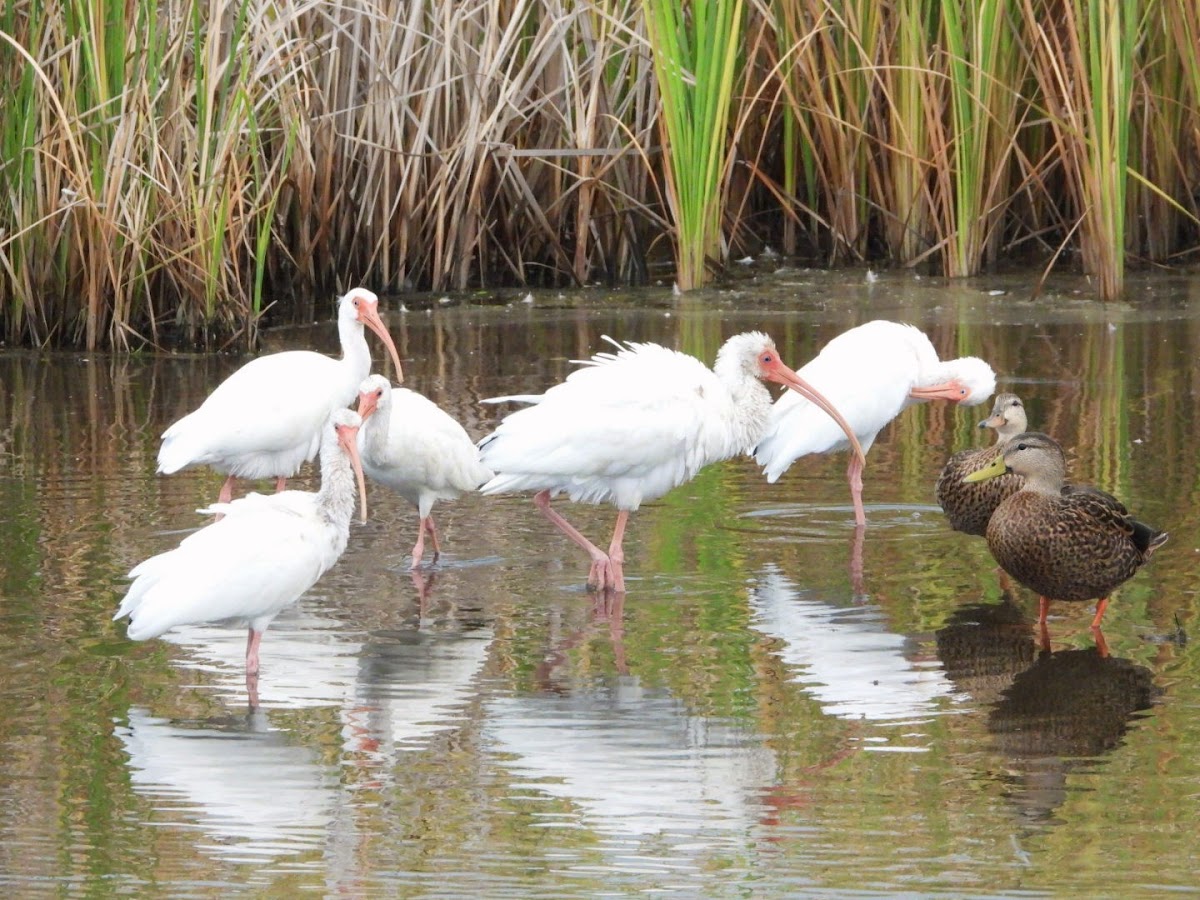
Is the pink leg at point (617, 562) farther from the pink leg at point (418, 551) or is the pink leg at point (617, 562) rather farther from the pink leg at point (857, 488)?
the pink leg at point (857, 488)

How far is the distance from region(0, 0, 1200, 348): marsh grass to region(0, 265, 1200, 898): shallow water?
1880 mm

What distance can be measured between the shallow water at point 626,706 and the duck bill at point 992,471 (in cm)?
42

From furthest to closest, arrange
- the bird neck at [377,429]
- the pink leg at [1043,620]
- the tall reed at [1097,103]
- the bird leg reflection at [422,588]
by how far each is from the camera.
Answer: the tall reed at [1097,103] → the bird neck at [377,429] → the bird leg reflection at [422,588] → the pink leg at [1043,620]

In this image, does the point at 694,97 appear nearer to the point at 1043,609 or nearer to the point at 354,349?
the point at 354,349

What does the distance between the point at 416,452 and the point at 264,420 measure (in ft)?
3.00

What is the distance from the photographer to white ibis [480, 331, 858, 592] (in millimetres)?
7262

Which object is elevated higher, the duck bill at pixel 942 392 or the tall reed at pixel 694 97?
the tall reed at pixel 694 97

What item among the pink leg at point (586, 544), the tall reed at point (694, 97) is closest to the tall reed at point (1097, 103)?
the tall reed at point (694, 97)

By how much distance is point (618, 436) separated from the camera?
7250 millimetres

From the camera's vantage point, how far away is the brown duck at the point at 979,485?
24.0ft

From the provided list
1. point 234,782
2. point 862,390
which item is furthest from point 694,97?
point 234,782

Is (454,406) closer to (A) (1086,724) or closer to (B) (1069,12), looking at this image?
(B) (1069,12)

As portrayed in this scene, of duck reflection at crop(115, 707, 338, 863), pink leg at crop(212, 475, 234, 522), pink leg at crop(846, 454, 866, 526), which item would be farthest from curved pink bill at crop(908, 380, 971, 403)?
duck reflection at crop(115, 707, 338, 863)

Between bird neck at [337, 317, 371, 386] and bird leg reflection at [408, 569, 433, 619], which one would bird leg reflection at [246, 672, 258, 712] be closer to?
bird leg reflection at [408, 569, 433, 619]
